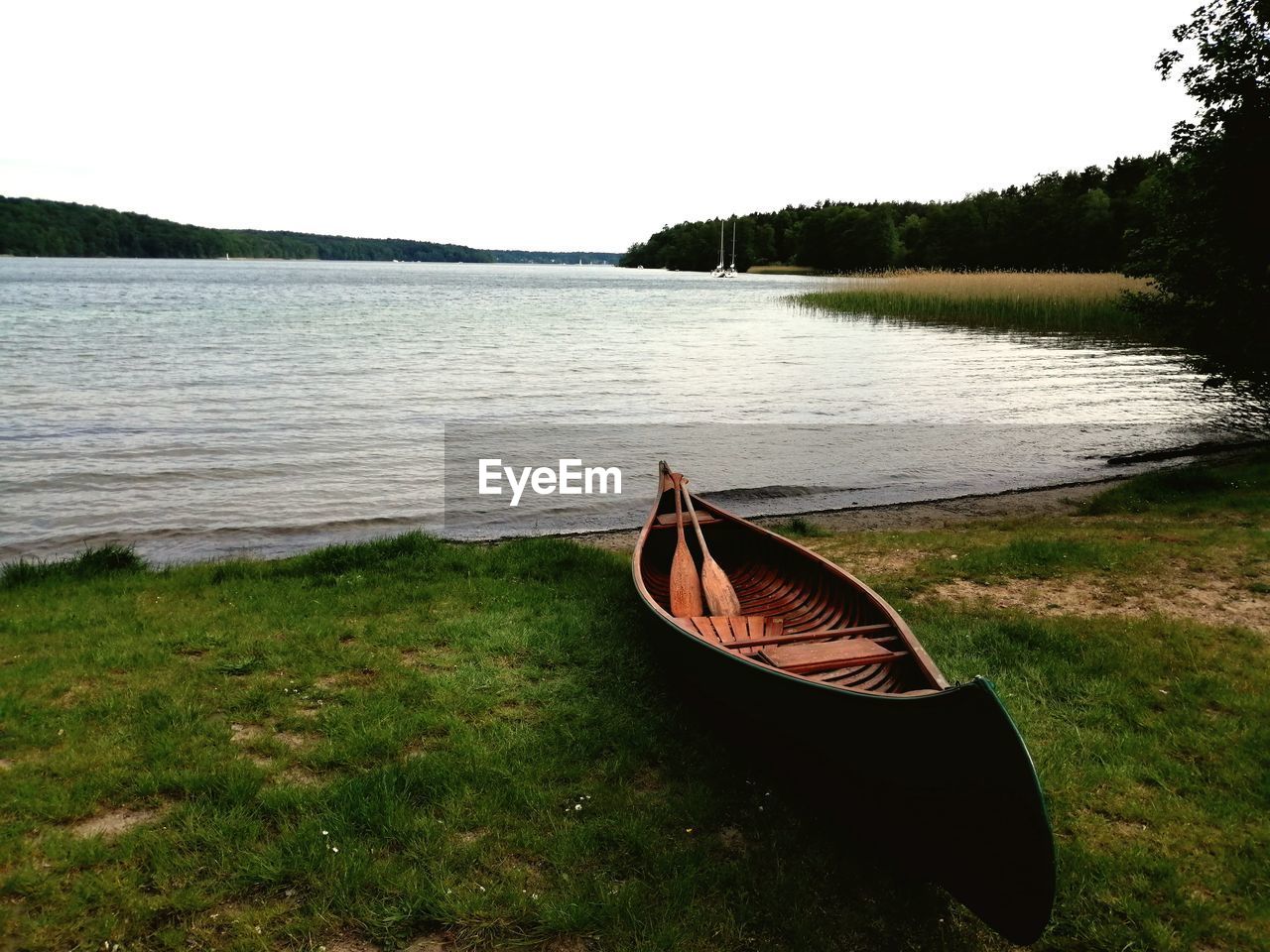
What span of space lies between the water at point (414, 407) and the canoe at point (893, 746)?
22.2 feet

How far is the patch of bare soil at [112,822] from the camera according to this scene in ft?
13.5

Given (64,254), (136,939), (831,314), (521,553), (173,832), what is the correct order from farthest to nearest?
(64,254), (831,314), (521,553), (173,832), (136,939)

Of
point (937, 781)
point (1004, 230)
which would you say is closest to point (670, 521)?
point (937, 781)

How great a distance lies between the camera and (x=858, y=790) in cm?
385

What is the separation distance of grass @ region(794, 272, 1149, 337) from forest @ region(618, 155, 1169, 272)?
4.81 m

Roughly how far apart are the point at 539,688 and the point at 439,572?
283 centimetres

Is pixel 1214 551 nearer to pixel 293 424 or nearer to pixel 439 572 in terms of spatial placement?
pixel 439 572

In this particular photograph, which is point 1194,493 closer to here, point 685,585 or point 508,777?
point 685,585

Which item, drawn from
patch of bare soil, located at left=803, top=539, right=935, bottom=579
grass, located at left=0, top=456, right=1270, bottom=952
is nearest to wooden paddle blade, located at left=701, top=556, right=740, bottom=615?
grass, located at left=0, top=456, right=1270, bottom=952

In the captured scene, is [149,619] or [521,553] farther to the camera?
[521,553]

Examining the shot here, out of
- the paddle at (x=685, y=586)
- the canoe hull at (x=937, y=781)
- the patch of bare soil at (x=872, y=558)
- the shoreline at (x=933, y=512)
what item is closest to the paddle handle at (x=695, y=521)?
the paddle at (x=685, y=586)

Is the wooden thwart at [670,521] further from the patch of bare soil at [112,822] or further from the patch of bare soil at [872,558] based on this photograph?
the patch of bare soil at [112,822]

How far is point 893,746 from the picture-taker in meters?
3.54

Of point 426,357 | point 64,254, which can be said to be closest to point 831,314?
point 426,357
